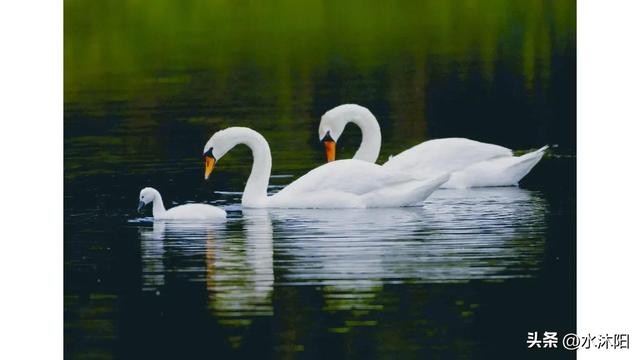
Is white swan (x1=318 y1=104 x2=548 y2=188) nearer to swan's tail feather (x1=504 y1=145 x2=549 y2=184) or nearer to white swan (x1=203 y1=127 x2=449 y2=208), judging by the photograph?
swan's tail feather (x1=504 y1=145 x2=549 y2=184)

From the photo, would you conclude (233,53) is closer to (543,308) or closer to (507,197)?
(507,197)

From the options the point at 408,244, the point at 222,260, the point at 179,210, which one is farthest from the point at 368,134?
the point at 222,260

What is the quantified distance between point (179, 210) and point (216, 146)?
138 cm

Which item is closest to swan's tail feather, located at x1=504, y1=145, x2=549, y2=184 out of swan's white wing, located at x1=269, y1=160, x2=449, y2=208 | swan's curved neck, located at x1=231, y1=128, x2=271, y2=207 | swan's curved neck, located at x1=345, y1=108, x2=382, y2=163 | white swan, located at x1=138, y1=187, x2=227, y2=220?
swan's curved neck, located at x1=345, y1=108, x2=382, y2=163

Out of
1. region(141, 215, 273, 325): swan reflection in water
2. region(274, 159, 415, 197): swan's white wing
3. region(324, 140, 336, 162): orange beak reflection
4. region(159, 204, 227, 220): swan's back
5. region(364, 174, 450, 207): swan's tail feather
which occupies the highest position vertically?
region(324, 140, 336, 162): orange beak reflection

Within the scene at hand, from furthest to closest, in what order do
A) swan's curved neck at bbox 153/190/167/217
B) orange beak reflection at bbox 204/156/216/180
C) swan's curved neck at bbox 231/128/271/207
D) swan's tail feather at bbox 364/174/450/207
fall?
orange beak reflection at bbox 204/156/216/180
swan's curved neck at bbox 231/128/271/207
swan's tail feather at bbox 364/174/450/207
swan's curved neck at bbox 153/190/167/217

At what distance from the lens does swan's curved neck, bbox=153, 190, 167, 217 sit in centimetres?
1788

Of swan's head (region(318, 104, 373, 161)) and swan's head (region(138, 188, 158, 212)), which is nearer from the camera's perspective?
swan's head (region(138, 188, 158, 212))

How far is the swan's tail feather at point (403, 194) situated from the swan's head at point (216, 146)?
1608 millimetres

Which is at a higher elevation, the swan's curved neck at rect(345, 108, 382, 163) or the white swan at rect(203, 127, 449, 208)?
the swan's curved neck at rect(345, 108, 382, 163)

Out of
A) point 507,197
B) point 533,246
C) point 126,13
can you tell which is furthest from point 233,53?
point 533,246

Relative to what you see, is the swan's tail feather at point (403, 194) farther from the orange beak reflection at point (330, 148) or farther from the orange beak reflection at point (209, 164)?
the orange beak reflection at point (330, 148)

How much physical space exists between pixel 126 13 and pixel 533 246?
9321 mm

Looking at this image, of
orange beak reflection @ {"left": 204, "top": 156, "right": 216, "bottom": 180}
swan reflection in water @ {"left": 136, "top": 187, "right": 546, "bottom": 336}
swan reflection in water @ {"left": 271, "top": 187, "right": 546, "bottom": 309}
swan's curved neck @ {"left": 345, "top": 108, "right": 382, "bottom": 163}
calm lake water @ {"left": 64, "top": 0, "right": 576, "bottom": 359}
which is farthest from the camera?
swan's curved neck @ {"left": 345, "top": 108, "right": 382, "bottom": 163}
